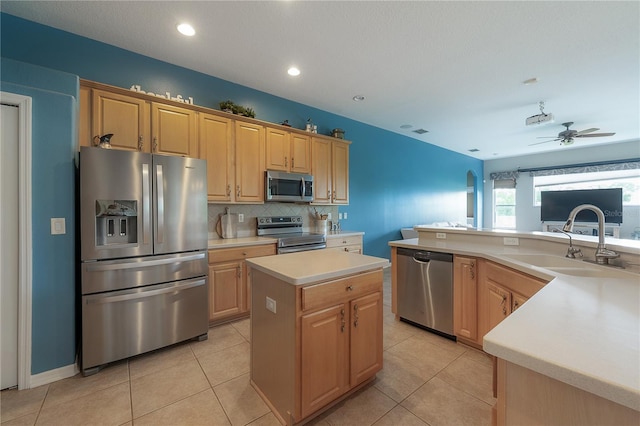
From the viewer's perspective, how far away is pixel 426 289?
8.61ft

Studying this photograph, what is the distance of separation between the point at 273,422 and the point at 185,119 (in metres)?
2.83

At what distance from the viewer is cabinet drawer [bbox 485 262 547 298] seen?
1.68 meters

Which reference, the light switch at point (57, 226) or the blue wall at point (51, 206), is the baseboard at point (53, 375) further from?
the light switch at point (57, 226)

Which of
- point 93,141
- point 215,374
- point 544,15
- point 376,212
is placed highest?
point 544,15

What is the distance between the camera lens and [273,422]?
155 cm

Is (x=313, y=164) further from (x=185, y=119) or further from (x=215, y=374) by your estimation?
(x=215, y=374)

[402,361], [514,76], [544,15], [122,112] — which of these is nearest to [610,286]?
[402,361]

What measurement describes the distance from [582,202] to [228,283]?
28.5ft

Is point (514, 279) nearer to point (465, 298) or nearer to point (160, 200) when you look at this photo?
point (465, 298)

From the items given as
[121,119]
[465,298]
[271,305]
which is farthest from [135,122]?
[465,298]

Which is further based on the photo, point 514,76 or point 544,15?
point 514,76

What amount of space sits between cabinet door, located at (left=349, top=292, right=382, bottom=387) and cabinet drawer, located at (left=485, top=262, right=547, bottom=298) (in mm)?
959

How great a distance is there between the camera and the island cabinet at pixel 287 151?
11.4ft

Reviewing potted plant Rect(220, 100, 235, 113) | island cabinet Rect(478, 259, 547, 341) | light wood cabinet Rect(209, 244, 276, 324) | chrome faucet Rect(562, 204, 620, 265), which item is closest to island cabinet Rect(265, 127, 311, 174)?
potted plant Rect(220, 100, 235, 113)
